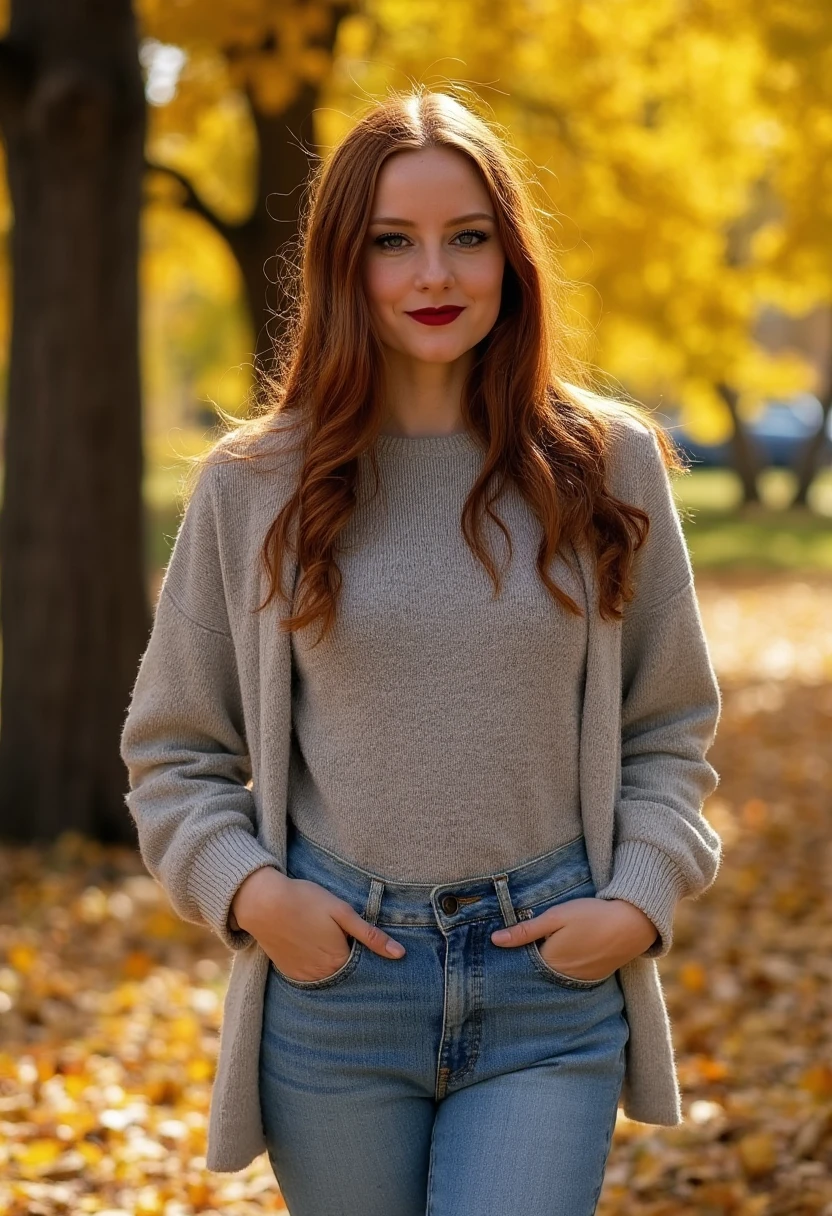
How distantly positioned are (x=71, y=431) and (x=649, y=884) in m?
4.99

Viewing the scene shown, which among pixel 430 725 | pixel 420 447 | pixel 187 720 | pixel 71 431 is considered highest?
pixel 420 447

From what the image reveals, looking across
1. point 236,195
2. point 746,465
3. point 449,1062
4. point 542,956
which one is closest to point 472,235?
point 542,956

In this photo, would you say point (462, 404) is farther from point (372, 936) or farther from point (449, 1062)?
point (449, 1062)

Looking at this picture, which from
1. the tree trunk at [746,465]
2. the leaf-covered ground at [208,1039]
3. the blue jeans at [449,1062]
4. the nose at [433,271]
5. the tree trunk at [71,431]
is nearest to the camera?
the blue jeans at [449,1062]

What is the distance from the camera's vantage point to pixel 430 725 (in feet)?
7.86

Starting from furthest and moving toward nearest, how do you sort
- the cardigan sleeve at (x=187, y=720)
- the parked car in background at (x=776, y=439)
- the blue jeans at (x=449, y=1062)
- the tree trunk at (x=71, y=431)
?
1. the parked car in background at (x=776, y=439)
2. the tree trunk at (x=71, y=431)
3. the cardigan sleeve at (x=187, y=720)
4. the blue jeans at (x=449, y=1062)

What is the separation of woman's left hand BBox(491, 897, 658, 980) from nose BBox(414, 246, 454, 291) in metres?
0.94

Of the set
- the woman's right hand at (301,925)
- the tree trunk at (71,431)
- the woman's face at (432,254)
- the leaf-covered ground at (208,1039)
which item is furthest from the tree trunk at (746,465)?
the woman's right hand at (301,925)

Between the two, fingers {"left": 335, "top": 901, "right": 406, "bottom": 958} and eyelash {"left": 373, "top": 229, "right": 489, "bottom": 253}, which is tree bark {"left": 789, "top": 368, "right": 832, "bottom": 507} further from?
fingers {"left": 335, "top": 901, "right": 406, "bottom": 958}

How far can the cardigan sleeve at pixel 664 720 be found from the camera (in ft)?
8.21

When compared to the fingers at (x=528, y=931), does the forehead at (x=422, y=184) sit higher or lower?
higher

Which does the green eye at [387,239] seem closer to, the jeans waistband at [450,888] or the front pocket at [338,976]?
the jeans waistband at [450,888]

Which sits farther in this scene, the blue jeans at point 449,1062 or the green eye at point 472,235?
the green eye at point 472,235

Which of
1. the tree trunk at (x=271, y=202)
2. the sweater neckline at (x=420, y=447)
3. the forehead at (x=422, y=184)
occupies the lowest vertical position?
the tree trunk at (x=271, y=202)
